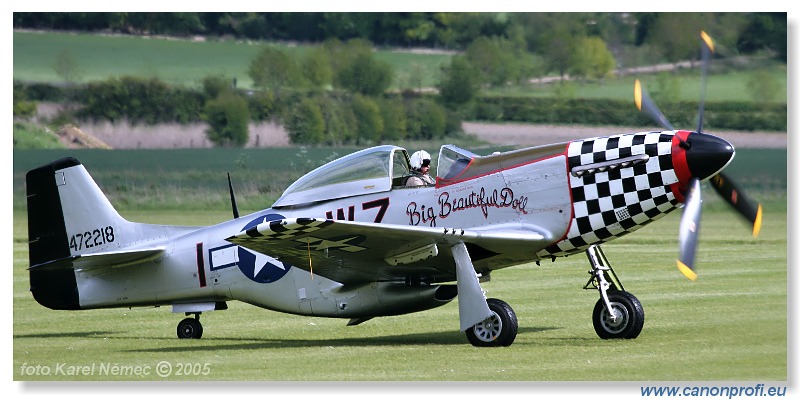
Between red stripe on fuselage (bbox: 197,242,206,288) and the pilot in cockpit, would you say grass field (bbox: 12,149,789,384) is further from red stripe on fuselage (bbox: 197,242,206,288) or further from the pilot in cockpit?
the pilot in cockpit

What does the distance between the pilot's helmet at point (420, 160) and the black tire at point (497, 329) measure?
177 centimetres

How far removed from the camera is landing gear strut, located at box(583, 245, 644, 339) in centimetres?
1266

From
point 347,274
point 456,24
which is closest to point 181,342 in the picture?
point 347,274

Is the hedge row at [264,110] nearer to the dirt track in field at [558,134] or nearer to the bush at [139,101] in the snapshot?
the bush at [139,101]

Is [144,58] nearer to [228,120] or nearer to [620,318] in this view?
[228,120]

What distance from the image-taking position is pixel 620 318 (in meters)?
12.7

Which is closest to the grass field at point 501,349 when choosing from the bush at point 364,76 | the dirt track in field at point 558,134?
the dirt track in field at point 558,134

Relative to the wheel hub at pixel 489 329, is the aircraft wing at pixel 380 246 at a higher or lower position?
higher

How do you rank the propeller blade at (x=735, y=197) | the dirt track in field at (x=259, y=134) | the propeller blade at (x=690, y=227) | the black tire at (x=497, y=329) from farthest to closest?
the dirt track in field at (x=259, y=134) < the propeller blade at (x=735, y=197) < the black tire at (x=497, y=329) < the propeller blade at (x=690, y=227)

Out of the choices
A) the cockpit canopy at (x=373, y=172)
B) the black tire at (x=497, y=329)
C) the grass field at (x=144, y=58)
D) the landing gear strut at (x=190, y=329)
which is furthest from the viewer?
the grass field at (x=144, y=58)

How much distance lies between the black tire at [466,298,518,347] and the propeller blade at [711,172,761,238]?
2.55m

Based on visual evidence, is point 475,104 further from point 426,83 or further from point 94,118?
point 94,118

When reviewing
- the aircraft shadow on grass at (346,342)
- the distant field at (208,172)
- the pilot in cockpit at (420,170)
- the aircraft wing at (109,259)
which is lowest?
the distant field at (208,172)

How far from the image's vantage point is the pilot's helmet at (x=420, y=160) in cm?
1311
